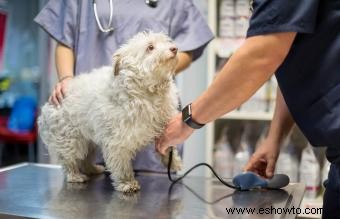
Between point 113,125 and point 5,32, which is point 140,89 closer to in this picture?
point 113,125

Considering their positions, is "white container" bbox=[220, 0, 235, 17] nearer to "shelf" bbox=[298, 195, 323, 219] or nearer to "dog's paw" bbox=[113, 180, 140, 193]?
"shelf" bbox=[298, 195, 323, 219]

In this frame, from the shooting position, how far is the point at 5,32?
2723 millimetres

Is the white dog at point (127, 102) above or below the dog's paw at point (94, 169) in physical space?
above

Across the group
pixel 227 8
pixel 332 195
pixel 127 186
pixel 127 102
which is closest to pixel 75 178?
pixel 127 186

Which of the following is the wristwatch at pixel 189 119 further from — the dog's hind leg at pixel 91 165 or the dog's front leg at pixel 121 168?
the dog's hind leg at pixel 91 165

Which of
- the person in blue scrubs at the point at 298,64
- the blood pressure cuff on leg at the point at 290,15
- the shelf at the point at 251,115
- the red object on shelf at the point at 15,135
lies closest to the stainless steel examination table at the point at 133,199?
the person in blue scrubs at the point at 298,64

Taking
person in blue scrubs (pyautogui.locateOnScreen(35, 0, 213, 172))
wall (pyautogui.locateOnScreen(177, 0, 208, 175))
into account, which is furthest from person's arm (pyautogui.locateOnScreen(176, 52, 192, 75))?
wall (pyautogui.locateOnScreen(177, 0, 208, 175))

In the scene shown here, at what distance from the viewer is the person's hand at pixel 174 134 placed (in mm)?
971

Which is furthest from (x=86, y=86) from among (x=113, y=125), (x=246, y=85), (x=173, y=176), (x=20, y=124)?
(x=20, y=124)

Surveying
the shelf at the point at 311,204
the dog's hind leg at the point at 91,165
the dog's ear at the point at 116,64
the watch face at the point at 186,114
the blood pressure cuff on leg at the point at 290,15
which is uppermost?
the blood pressure cuff on leg at the point at 290,15

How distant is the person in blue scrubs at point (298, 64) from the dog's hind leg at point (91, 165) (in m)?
0.49

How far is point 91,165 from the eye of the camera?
1270mm

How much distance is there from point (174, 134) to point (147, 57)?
18 cm

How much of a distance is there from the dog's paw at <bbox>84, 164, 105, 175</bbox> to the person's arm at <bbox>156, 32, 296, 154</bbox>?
47 centimetres
